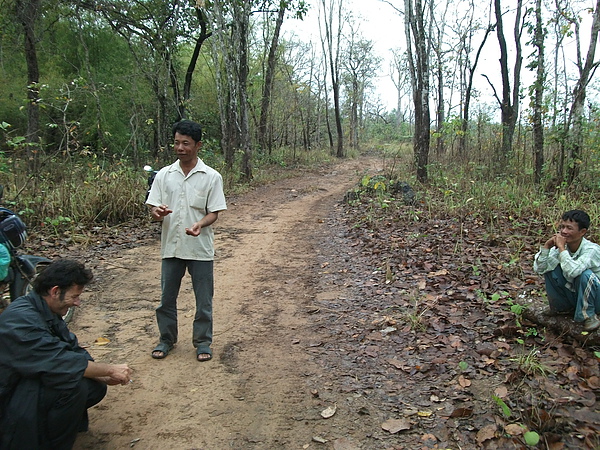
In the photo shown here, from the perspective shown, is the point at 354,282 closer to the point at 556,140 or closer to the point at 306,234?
the point at 306,234

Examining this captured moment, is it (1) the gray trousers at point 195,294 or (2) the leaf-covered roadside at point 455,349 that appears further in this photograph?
(1) the gray trousers at point 195,294

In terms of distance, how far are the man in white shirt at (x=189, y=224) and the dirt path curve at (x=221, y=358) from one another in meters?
0.38

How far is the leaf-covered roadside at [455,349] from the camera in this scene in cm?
281

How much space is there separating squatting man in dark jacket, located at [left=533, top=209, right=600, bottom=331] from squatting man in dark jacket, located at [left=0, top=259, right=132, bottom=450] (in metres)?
3.50

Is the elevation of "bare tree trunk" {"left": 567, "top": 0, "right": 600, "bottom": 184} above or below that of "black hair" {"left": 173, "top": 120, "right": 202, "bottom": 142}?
above

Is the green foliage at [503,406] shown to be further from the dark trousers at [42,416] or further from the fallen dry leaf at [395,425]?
the dark trousers at [42,416]

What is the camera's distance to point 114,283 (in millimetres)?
5676

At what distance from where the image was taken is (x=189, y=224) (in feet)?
12.0

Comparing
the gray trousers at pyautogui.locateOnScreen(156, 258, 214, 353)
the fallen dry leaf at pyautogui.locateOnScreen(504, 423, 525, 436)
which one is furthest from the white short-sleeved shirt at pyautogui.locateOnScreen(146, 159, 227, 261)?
the fallen dry leaf at pyautogui.locateOnScreen(504, 423, 525, 436)

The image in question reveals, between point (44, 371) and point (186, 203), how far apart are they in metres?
1.76

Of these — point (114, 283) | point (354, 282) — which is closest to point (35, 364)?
point (114, 283)

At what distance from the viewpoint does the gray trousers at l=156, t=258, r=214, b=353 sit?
371 cm

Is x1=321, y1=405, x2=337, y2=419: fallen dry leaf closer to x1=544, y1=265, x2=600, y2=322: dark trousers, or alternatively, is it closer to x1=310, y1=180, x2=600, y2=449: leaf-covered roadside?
x1=310, y1=180, x2=600, y2=449: leaf-covered roadside

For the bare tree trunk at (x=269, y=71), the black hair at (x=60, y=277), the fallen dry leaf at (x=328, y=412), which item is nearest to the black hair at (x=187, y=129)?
the black hair at (x=60, y=277)
